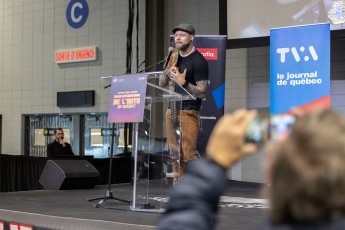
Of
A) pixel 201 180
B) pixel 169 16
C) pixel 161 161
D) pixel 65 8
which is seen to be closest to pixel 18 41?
pixel 65 8

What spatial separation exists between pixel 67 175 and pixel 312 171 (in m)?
4.46

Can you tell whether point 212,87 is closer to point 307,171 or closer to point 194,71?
point 194,71

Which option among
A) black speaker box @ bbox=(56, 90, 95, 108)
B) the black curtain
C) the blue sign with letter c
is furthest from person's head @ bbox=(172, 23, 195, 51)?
the blue sign with letter c

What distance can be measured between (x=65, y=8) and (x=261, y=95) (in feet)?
14.6

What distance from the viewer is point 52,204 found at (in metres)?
3.70

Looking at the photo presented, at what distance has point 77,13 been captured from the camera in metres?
9.26

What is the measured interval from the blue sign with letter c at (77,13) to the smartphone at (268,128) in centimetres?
875

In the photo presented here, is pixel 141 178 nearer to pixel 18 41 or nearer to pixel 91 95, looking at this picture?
pixel 91 95

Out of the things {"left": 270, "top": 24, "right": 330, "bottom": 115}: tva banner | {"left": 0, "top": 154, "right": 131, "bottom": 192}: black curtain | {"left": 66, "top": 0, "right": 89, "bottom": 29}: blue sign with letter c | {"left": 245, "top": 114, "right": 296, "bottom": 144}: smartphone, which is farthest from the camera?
{"left": 66, "top": 0, "right": 89, "bottom": 29}: blue sign with letter c

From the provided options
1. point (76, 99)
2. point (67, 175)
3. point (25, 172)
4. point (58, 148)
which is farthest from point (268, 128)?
point (76, 99)

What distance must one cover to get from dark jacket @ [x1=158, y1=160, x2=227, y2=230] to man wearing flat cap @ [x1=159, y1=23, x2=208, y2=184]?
91.8 inches

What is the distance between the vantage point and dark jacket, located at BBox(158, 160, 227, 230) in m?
0.77

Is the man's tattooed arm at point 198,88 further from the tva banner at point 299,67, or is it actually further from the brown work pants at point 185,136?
the tva banner at point 299,67

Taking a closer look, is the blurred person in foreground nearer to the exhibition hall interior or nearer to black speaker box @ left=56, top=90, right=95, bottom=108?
the exhibition hall interior
